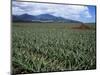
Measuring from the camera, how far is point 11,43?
8.05 ft

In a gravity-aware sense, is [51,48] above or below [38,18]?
below

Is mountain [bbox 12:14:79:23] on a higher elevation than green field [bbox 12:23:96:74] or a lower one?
higher

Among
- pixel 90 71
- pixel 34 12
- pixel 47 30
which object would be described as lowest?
pixel 90 71

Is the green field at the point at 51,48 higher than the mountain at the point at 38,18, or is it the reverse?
the mountain at the point at 38,18

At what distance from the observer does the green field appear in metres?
2.49

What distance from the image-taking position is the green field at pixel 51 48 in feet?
8.18

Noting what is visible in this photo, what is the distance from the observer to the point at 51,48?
2629mm

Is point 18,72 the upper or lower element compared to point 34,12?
lower

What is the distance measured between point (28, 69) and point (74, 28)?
0.83 meters
